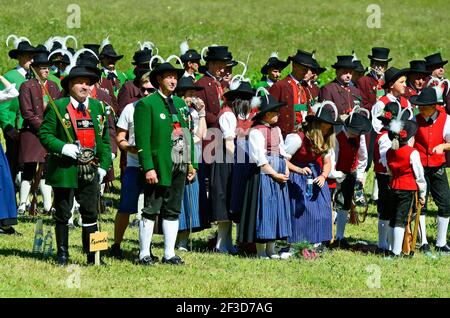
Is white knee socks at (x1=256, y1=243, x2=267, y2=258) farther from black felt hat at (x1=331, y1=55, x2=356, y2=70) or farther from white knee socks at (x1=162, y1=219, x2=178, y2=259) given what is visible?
black felt hat at (x1=331, y1=55, x2=356, y2=70)

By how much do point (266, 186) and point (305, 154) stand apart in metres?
0.61

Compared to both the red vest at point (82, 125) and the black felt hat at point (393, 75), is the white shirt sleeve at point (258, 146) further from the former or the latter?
the black felt hat at point (393, 75)

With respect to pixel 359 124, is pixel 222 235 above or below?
below

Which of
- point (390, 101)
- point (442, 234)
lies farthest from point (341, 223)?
point (390, 101)

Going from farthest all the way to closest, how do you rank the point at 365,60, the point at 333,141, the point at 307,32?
the point at 307,32, the point at 365,60, the point at 333,141

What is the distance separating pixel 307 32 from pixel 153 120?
28.1 meters

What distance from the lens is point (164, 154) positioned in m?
9.96

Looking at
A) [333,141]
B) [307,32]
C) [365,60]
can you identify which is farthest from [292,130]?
[307,32]

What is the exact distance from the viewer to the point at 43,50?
12609 mm

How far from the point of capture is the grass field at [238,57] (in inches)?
364

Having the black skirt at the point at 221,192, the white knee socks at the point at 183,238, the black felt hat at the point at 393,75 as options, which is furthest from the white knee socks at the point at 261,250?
the black felt hat at the point at 393,75

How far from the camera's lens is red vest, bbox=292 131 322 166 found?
1106cm

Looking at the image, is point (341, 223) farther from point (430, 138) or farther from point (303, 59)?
point (303, 59)
